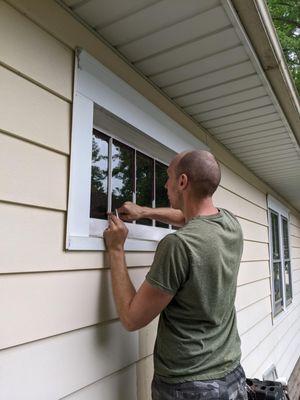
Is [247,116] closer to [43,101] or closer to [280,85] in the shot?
[280,85]

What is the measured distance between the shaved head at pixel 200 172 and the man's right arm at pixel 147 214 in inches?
12.9

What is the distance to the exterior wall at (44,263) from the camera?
1.15 m

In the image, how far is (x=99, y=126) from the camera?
1.74 m

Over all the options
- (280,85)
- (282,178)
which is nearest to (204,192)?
(280,85)

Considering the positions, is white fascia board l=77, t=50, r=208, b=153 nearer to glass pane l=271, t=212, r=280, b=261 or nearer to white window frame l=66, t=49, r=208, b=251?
white window frame l=66, t=49, r=208, b=251

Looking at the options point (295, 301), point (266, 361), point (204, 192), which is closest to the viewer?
point (204, 192)

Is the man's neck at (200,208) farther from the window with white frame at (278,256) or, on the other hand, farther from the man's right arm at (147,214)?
the window with white frame at (278,256)

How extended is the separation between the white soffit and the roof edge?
34 mm

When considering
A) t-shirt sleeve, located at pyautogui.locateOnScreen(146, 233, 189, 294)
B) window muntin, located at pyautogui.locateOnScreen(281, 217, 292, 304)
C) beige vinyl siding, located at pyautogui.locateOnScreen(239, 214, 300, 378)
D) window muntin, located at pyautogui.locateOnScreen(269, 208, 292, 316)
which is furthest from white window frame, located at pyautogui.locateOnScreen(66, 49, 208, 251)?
window muntin, located at pyautogui.locateOnScreen(281, 217, 292, 304)

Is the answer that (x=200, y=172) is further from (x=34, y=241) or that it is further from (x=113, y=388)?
(x=113, y=388)

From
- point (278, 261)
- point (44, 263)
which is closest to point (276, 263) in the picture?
point (278, 261)

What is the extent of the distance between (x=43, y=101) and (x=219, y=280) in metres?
0.94

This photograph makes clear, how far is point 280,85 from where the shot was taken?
2131 millimetres

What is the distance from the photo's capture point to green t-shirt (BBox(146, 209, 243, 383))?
4.30 feet
